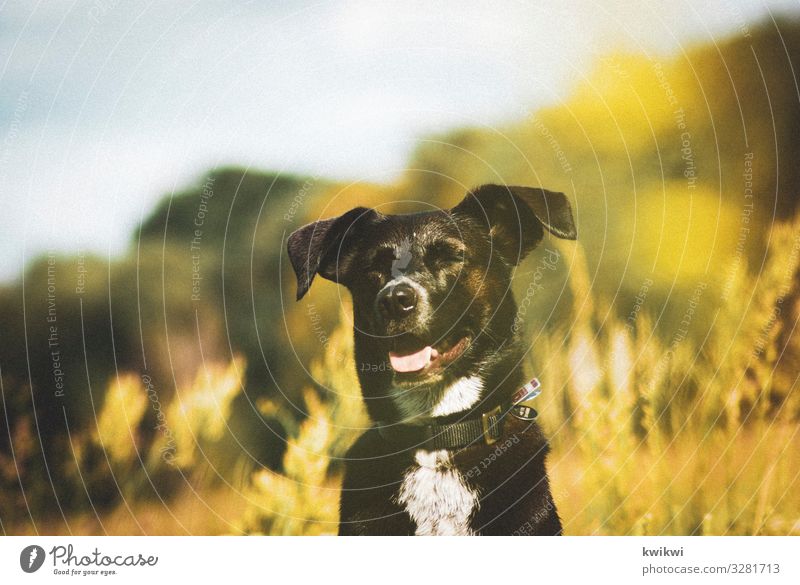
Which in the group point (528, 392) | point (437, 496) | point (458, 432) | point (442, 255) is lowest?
point (437, 496)

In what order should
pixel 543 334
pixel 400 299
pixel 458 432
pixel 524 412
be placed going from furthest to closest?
pixel 543 334, pixel 524 412, pixel 458 432, pixel 400 299

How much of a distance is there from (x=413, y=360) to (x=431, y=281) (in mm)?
480

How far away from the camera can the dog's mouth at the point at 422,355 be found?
458 cm

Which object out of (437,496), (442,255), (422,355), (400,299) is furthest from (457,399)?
(442,255)

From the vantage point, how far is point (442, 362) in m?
4.60

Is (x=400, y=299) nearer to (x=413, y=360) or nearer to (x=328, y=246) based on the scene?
(x=413, y=360)

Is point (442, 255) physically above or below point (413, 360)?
above

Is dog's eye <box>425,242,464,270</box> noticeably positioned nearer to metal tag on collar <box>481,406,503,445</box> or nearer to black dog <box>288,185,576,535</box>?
black dog <box>288,185,576,535</box>

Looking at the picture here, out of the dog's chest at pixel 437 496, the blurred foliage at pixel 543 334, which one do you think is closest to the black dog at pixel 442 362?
the dog's chest at pixel 437 496

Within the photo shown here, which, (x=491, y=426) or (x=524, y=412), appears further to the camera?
(x=524, y=412)

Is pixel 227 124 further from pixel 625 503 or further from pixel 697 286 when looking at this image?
pixel 625 503

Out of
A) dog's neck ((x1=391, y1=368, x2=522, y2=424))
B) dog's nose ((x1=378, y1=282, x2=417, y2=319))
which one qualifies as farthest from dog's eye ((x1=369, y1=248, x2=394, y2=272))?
dog's neck ((x1=391, y1=368, x2=522, y2=424))

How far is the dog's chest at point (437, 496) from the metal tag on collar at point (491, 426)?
252mm

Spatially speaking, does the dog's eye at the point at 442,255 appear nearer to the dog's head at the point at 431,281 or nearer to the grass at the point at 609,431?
the dog's head at the point at 431,281
